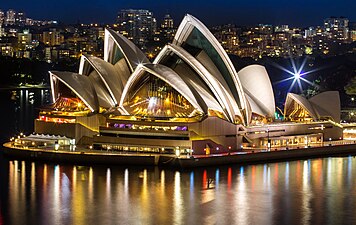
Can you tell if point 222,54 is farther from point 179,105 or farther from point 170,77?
point 179,105

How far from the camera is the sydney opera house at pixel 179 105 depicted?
29797mm

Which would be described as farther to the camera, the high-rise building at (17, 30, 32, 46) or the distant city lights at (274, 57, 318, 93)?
the high-rise building at (17, 30, 32, 46)

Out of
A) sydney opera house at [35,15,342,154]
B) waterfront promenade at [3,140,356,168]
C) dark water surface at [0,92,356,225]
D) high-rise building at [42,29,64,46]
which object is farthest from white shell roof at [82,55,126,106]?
high-rise building at [42,29,64,46]

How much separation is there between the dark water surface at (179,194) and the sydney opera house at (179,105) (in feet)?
7.20

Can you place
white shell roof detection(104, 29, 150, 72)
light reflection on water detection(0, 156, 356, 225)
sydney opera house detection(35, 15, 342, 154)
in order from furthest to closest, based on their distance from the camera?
white shell roof detection(104, 29, 150, 72) → sydney opera house detection(35, 15, 342, 154) → light reflection on water detection(0, 156, 356, 225)

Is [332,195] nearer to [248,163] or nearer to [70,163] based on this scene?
[248,163]

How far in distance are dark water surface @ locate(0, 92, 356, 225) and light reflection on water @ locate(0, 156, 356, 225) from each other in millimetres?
26

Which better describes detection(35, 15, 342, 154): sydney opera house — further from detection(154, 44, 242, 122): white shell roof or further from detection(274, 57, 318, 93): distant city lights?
detection(274, 57, 318, 93): distant city lights

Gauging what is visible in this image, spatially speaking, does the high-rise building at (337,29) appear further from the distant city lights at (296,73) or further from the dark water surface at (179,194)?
the dark water surface at (179,194)

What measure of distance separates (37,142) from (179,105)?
5937 millimetres

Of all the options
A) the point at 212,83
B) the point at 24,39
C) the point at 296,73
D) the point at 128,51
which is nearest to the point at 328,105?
the point at 212,83

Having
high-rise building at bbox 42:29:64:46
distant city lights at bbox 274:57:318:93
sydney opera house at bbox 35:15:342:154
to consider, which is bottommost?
sydney opera house at bbox 35:15:342:154

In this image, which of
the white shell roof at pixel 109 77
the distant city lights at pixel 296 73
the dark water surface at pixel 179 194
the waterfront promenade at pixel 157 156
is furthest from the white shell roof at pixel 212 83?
the distant city lights at pixel 296 73

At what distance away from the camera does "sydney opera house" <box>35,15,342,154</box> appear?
29.8m
